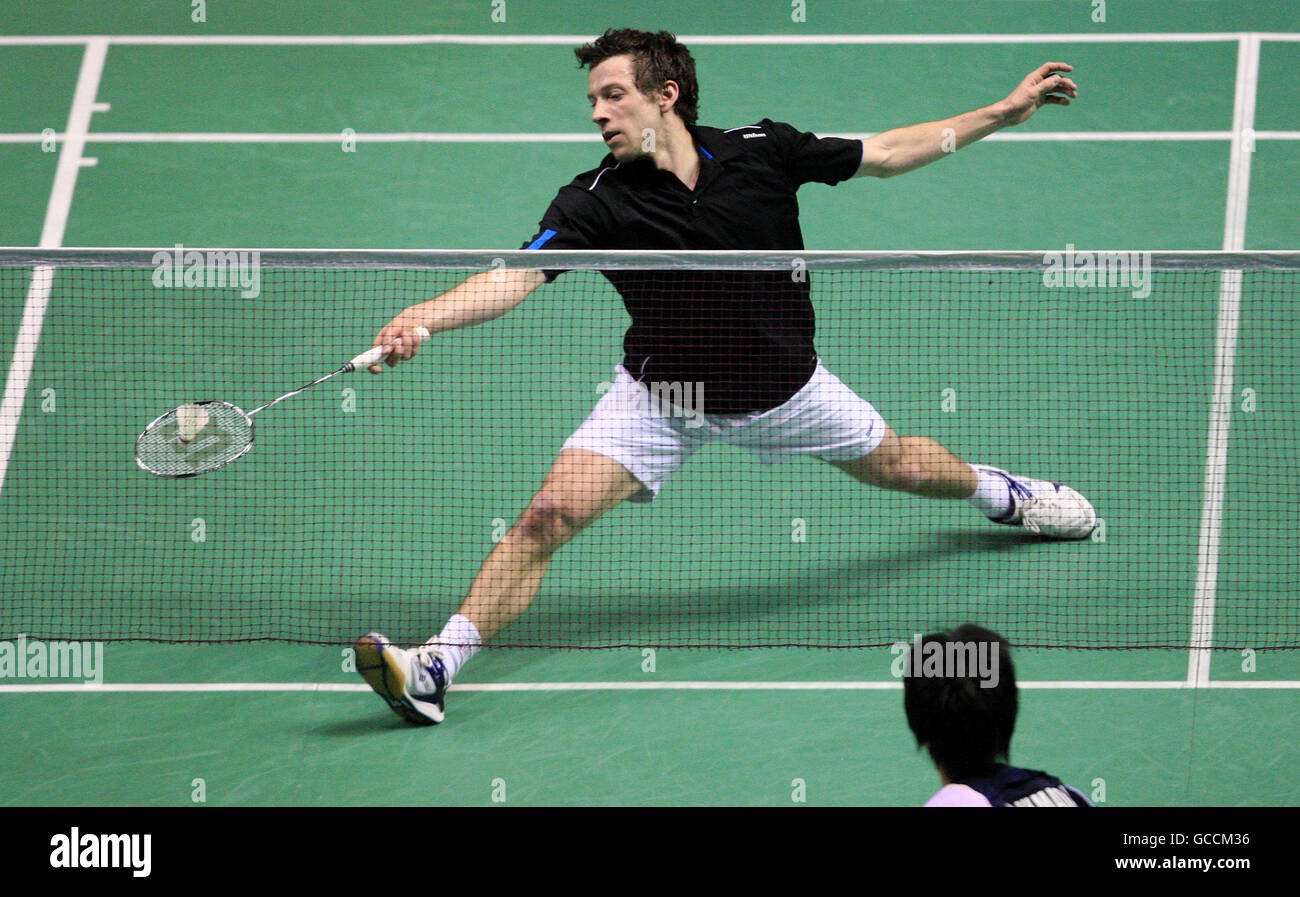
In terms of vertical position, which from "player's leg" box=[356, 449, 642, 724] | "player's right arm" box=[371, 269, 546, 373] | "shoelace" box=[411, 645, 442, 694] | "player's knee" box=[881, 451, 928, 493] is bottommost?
"shoelace" box=[411, 645, 442, 694]

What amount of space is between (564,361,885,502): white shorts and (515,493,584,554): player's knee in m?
0.24

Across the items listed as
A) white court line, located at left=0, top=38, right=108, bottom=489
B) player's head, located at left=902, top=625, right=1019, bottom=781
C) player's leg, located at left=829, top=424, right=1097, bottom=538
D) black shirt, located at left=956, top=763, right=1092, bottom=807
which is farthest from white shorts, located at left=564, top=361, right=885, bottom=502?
black shirt, located at left=956, top=763, right=1092, bottom=807

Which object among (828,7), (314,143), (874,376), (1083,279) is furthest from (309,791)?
(828,7)

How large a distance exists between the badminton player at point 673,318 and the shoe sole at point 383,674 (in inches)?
2.5

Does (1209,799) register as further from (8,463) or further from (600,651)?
(8,463)

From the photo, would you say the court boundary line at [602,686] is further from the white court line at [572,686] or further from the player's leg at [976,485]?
the player's leg at [976,485]

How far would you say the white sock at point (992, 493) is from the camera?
665 cm

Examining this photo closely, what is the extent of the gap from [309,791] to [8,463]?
109 inches

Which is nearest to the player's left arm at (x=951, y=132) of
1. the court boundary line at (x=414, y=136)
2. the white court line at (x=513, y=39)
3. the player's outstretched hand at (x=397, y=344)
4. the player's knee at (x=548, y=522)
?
the player's knee at (x=548, y=522)

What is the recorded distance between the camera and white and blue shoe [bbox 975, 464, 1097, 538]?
6.71 meters

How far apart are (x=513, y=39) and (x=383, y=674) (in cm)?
643

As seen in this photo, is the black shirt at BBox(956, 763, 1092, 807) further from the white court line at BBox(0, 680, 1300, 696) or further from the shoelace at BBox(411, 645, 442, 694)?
the shoelace at BBox(411, 645, 442, 694)

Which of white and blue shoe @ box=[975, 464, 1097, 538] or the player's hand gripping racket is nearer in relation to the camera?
the player's hand gripping racket

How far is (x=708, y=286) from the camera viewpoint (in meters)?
6.08
